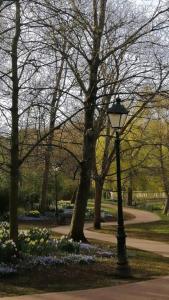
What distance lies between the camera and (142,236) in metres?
27.5

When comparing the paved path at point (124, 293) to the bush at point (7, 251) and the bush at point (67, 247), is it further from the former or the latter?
the bush at point (67, 247)

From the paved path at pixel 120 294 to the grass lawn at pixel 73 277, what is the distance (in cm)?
46

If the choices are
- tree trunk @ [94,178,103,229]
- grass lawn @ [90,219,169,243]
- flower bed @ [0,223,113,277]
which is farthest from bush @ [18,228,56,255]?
tree trunk @ [94,178,103,229]

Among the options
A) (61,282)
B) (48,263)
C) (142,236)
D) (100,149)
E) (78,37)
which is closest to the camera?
(61,282)

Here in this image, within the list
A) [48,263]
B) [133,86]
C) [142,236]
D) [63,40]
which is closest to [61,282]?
[48,263]

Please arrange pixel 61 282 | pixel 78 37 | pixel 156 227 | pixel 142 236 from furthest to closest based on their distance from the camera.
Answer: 1. pixel 156 227
2. pixel 142 236
3. pixel 78 37
4. pixel 61 282

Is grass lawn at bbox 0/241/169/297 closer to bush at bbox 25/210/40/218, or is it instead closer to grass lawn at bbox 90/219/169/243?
grass lawn at bbox 90/219/169/243

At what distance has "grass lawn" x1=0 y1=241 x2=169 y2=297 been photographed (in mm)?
11258

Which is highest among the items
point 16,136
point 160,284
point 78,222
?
point 16,136

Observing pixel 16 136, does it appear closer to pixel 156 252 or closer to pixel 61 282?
pixel 61 282

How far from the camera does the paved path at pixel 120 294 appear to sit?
404 inches

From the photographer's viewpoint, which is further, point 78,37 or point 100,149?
point 100,149

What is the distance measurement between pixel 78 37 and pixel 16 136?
4.24 meters

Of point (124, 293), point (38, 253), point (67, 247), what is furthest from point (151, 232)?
point (124, 293)
